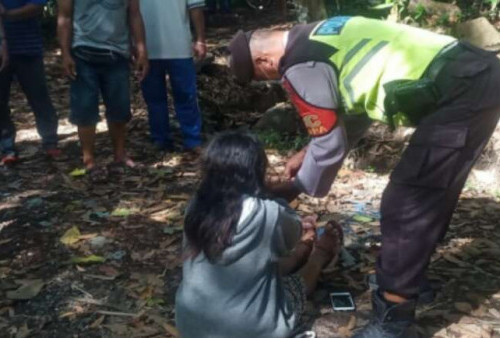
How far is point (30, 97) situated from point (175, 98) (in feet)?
3.89

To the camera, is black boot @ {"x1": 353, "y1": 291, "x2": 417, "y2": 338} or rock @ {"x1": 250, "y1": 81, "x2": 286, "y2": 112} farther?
rock @ {"x1": 250, "y1": 81, "x2": 286, "y2": 112}

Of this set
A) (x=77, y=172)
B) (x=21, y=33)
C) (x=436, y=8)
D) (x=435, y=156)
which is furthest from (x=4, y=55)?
(x=436, y=8)

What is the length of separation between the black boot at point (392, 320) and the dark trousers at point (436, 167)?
8cm

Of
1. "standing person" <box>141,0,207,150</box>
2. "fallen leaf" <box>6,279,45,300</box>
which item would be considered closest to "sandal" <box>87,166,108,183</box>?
"standing person" <box>141,0,207,150</box>

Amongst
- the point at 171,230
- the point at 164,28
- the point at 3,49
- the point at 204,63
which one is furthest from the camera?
the point at 204,63

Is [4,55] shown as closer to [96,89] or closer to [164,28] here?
[96,89]

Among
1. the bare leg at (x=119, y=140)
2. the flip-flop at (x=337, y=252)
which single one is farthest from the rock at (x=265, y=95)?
the flip-flop at (x=337, y=252)

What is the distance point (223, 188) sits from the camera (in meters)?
2.79

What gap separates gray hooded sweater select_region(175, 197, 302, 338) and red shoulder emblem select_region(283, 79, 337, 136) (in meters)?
0.50

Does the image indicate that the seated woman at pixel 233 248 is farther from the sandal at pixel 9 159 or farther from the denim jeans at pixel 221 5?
the denim jeans at pixel 221 5

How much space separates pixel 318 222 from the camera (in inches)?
188

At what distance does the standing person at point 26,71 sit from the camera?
5402 millimetres

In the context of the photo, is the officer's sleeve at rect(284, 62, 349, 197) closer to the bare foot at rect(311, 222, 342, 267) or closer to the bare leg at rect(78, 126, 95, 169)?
the bare foot at rect(311, 222, 342, 267)

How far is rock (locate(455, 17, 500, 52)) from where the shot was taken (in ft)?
23.4
